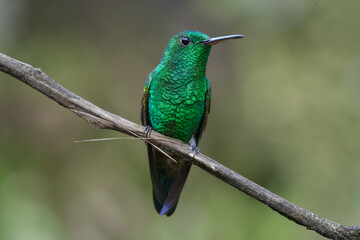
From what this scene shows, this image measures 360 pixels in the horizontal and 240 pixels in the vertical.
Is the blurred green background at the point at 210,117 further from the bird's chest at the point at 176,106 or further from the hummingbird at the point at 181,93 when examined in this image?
the bird's chest at the point at 176,106

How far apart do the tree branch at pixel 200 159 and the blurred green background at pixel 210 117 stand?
6.63 ft

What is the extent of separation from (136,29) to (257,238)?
3.11m

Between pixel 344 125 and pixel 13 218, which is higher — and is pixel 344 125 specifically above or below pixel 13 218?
above

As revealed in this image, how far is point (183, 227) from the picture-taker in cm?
529

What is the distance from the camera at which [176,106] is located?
12.7ft

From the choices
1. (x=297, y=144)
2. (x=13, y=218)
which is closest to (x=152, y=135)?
(x=13, y=218)

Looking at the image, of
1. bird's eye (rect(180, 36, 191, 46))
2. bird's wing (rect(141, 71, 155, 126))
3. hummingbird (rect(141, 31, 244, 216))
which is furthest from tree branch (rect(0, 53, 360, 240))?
bird's eye (rect(180, 36, 191, 46))

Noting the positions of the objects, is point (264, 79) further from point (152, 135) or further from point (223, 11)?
point (152, 135)

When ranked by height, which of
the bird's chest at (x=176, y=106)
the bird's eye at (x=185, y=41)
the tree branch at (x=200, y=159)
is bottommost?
the tree branch at (x=200, y=159)

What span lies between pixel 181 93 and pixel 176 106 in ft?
0.42

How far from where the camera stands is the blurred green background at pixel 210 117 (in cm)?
510

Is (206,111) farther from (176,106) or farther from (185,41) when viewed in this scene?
(185,41)

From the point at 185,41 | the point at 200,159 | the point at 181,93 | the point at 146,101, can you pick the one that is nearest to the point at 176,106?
the point at 181,93

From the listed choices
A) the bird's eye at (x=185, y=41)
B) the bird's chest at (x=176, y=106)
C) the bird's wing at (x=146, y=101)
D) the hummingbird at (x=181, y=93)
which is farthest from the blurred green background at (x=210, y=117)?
the bird's eye at (x=185, y=41)
